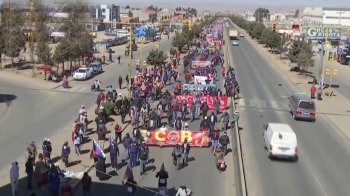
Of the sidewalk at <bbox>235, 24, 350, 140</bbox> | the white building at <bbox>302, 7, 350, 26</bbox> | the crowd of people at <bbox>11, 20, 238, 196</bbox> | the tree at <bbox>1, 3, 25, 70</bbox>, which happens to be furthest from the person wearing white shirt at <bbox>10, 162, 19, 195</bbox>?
the white building at <bbox>302, 7, 350, 26</bbox>

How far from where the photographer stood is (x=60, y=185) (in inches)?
658

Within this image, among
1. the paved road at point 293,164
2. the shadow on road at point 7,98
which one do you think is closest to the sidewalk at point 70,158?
the paved road at point 293,164

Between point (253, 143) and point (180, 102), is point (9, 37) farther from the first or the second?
point (253, 143)

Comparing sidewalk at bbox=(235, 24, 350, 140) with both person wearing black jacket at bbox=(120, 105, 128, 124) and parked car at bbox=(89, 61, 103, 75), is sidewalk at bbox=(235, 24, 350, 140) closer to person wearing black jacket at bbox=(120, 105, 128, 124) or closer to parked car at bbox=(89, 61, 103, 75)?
person wearing black jacket at bbox=(120, 105, 128, 124)

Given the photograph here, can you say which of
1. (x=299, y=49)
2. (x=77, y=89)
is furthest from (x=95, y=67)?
(x=299, y=49)

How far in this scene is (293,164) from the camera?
71.0 ft

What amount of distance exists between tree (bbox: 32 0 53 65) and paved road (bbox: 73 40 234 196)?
28428mm

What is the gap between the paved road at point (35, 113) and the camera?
22.7 m

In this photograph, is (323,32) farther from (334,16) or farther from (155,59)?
(334,16)

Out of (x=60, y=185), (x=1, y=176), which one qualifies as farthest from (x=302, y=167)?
(x=1, y=176)

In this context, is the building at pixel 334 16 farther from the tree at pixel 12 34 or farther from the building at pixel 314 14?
the tree at pixel 12 34

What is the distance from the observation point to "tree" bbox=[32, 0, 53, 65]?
1868 inches

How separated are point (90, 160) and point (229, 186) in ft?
19.9

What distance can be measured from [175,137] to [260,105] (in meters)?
13.8
